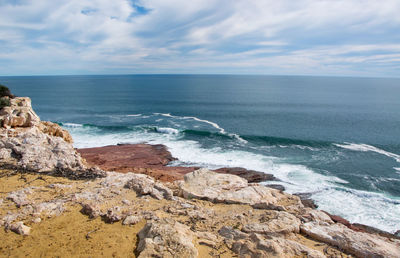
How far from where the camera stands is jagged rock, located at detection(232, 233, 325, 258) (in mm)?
9602

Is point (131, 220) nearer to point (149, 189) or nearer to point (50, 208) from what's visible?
point (149, 189)

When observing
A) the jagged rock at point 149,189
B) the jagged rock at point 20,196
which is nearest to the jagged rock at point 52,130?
the jagged rock at point 20,196

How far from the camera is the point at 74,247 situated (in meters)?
10.0

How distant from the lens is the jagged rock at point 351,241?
10.5 m

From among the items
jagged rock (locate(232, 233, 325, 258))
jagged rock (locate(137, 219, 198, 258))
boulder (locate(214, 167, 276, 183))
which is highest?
jagged rock (locate(137, 219, 198, 258))

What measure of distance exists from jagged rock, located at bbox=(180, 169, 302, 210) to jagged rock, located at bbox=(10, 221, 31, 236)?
8.41 meters

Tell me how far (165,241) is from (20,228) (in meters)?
6.58

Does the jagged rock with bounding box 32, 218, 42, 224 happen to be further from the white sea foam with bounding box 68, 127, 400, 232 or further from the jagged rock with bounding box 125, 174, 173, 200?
the white sea foam with bounding box 68, 127, 400, 232

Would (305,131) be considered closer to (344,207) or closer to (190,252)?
(344,207)

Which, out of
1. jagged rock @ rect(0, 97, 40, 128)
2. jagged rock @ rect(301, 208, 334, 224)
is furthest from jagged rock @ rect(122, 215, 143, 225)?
jagged rock @ rect(0, 97, 40, 128)

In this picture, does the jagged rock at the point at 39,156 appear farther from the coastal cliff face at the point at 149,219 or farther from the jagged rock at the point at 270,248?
the jagged rock at the point at 270,248

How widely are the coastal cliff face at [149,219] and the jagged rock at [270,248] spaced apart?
39 mm

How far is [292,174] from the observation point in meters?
34.3

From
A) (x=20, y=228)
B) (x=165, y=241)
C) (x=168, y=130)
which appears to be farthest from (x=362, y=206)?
(x=168, y=130)
